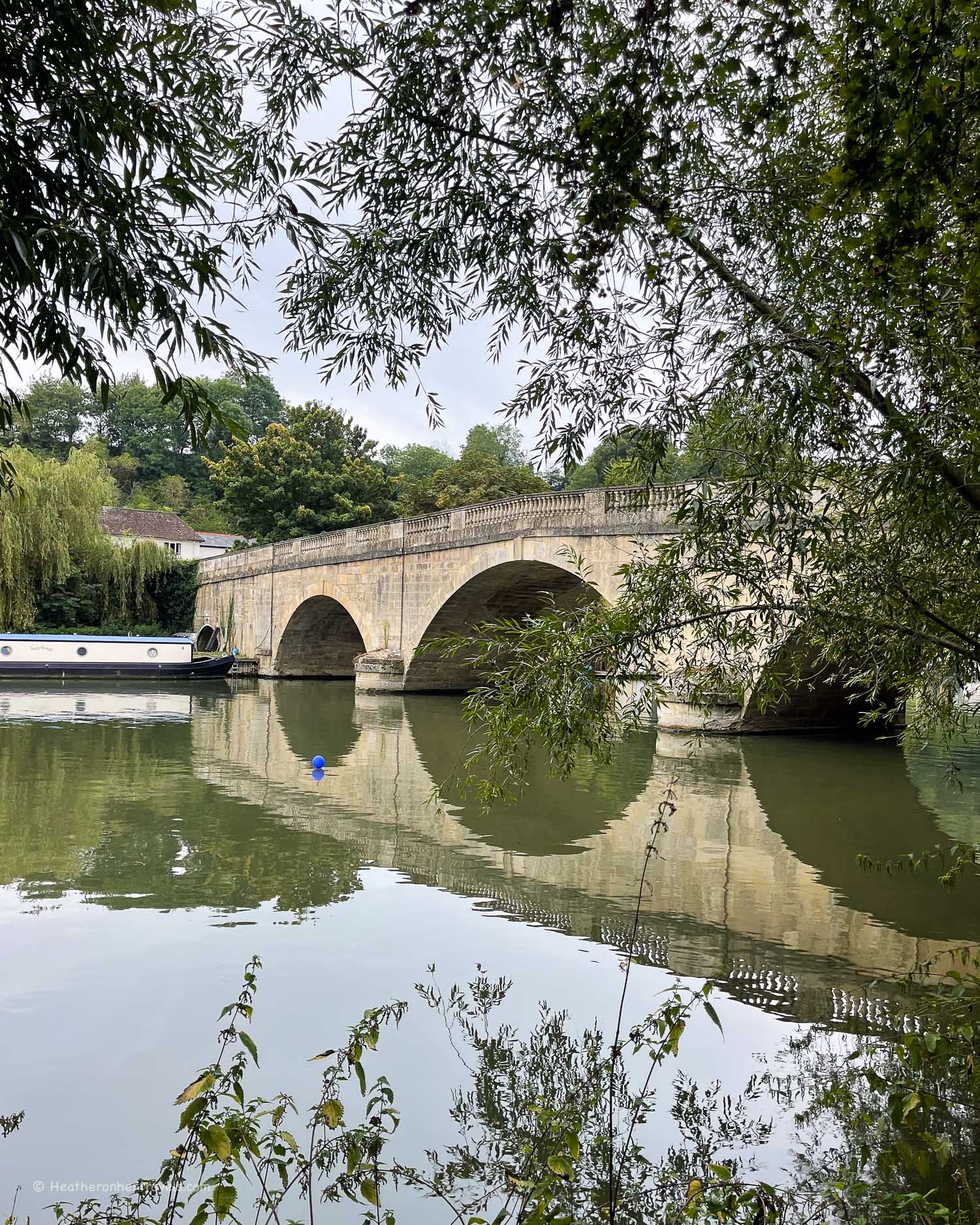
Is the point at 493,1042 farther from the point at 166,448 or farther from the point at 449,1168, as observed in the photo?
the point at 166,448

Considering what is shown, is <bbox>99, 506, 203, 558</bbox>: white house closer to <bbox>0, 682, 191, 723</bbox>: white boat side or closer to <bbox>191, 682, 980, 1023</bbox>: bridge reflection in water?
<bbox>0, 682, 191, 723</bbox>: white boat side

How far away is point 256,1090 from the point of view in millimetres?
3352

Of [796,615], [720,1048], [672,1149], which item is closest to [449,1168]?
[672,1149]

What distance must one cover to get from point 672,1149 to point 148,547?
97.3 feet

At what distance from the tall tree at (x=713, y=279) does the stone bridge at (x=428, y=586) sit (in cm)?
533

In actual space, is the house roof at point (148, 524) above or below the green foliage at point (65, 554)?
above

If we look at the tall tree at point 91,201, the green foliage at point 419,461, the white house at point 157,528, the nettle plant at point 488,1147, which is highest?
the green foliage at point 419,461

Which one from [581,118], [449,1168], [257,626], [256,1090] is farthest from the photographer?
[257,626]

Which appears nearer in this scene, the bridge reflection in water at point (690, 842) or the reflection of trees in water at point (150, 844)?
A: the bridge reflection in water at point (690, 842)

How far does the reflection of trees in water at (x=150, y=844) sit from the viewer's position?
18.9 ft

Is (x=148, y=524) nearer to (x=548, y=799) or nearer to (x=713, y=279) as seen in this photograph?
(x=548, y=799)

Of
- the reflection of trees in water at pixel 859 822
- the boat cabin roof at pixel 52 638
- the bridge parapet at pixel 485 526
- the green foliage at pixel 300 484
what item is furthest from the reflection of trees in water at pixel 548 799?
the green foliage at pixel 300 484

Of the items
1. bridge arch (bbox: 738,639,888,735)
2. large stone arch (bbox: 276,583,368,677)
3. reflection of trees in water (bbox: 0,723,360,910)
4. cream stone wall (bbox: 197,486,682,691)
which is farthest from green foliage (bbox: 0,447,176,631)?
bridge arch (bbox: 738,639,888,735)

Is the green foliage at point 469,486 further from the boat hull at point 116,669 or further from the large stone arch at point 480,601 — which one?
the large stone arch at point 480,601
